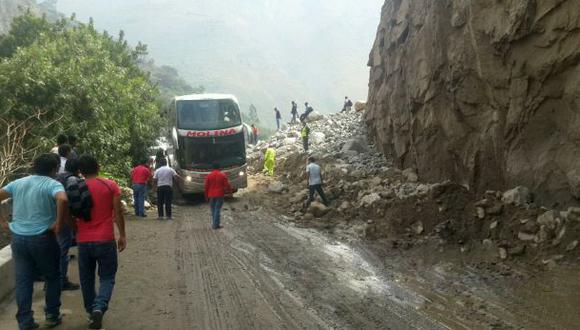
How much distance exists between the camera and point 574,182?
8.30m

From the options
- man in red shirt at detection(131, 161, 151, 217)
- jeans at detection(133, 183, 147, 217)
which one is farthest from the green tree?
jeans at detection(133, 183, 147, 217)

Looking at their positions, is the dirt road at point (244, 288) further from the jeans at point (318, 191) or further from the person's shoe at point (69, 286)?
the jeans at point (318, 191)

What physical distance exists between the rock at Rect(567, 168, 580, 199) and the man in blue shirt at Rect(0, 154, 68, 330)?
22.9 ft

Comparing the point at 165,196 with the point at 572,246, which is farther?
the point at 165,196

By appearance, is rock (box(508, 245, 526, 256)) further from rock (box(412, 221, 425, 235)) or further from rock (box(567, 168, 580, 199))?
rock (box(412, 221, 425, 235))

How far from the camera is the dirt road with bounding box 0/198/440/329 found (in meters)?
6.36

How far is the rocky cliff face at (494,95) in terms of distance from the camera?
→ 29.0ft

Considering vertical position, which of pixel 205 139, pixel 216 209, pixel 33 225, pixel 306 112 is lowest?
pixel 216 209

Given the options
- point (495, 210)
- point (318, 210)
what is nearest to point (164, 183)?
point (318, 210)

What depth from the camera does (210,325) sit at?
6.22 meters

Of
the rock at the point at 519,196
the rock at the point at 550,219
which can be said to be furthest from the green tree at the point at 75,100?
the rock at the point at 550,219

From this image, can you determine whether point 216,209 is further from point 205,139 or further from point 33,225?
point 33,225

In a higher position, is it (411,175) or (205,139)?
(205,139)

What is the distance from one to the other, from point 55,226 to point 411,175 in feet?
33.1
